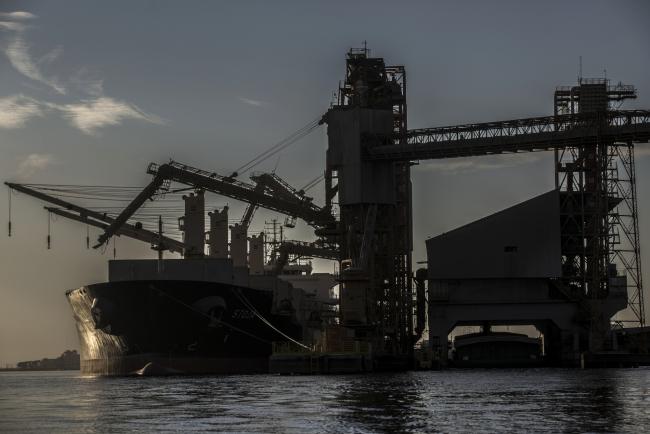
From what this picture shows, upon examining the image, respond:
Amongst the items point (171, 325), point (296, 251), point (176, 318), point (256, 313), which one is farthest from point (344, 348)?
point (296, 251)

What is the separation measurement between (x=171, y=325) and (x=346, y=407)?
4689 centimetres

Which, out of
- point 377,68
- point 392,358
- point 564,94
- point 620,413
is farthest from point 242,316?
point 620,413

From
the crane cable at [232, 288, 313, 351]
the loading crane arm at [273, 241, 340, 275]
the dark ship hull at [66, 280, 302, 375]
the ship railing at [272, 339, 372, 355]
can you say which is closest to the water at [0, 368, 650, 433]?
the ship railing at [272, 339, 372, 355]

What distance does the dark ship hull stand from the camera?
103m

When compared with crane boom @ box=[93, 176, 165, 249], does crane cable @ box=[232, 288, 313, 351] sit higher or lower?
lower

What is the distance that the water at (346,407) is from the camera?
162 ft

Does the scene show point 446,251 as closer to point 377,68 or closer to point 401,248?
point 401,248

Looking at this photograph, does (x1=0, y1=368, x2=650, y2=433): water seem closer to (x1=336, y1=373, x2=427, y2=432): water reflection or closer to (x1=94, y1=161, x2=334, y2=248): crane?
(x1=336, y1=373, x2=427, y2=432): water reflection

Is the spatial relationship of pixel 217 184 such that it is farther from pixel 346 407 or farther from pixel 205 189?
pixel 346 407

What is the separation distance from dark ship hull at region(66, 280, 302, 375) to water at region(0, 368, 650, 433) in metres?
16.3

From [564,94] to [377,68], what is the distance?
17.9 m

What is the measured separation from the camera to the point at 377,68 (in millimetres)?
113750

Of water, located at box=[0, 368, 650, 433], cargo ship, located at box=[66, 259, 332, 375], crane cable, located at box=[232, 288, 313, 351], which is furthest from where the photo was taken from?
crane cable, located at box=[232, 288, 313, 351]

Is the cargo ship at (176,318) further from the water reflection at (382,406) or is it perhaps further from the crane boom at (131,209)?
the water reflection at (382,406)
